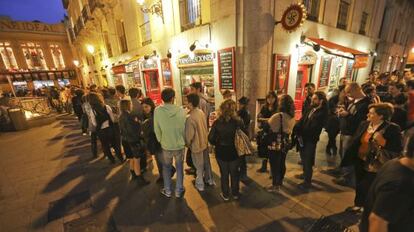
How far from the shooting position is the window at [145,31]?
33.2ft

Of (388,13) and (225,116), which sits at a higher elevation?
(388,13)

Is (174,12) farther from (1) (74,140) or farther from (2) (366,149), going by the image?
(2) (366,149)

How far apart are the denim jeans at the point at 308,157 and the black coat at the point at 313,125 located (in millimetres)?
109

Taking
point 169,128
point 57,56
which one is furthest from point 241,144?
point 57,56

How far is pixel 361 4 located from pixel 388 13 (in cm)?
622

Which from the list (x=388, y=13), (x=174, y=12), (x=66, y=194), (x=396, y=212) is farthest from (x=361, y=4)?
(x=66, y=194)

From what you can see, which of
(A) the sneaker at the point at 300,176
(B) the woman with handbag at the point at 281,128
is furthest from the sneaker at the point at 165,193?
(A) the sneaker at the point at 300,176

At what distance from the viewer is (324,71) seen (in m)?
8.24

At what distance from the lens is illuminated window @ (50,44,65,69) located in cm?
2773

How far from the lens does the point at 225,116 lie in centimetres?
297

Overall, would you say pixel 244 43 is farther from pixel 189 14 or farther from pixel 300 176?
pixel 300 176

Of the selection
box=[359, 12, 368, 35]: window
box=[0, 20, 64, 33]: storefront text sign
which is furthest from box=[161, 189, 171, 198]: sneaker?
box=[0, 20, 64, 33]: storefront text sign

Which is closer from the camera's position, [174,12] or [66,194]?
[66,194]

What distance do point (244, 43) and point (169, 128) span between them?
Answer: 156 inches
